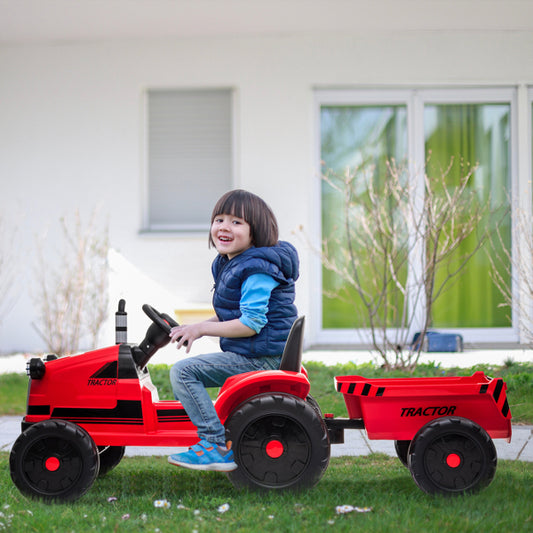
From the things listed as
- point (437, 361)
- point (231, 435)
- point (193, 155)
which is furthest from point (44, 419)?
point (193, 155)

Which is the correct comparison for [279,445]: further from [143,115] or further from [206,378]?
[143,115]

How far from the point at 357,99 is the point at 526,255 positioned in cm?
247

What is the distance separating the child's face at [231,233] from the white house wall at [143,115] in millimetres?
4543

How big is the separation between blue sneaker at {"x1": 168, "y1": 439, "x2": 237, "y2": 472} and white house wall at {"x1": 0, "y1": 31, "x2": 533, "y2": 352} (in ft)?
16.2

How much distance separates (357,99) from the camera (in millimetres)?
7965

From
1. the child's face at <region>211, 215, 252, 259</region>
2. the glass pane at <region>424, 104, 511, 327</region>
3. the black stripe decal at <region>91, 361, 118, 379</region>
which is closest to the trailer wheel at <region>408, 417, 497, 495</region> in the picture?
the child's face at <region>211, 215, 252, 259</region>

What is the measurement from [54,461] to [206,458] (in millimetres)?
625

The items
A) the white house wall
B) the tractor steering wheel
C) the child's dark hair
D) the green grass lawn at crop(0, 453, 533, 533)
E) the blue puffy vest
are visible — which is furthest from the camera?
the white house wall

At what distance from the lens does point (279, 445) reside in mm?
2967

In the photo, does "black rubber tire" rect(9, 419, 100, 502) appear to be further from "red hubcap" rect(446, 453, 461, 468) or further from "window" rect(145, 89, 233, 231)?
"window" rect(145, 89, 233, 231)

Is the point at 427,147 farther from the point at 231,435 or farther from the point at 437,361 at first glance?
the point at 231,435

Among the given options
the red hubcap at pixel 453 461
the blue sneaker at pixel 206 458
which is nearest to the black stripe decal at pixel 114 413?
the blue sneaker at pixel 206 458

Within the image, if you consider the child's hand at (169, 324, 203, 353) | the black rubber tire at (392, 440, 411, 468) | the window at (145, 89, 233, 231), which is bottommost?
the black rubber tire at (392, 440, 411, 468)

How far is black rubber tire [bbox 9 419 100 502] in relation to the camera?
115 inches
